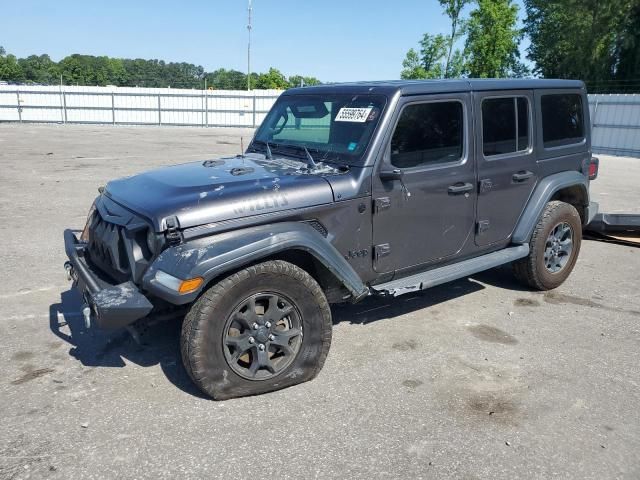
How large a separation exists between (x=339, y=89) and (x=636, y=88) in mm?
40395

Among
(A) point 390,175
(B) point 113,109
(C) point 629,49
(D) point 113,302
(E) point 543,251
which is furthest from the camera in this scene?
(C) point 629,49

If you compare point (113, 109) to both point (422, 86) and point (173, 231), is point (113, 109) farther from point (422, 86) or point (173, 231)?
point (173, 231)

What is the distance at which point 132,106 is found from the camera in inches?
1130

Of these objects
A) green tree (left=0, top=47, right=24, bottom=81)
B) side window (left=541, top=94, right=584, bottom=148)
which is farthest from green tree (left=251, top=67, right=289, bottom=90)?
side window (left=541, top=94, right=584, bottom=148)

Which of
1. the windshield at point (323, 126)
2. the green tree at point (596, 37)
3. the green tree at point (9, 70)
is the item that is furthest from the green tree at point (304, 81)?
the green tree at point (9, 70)

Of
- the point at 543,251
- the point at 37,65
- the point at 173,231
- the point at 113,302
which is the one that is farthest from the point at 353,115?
the point at 37,65

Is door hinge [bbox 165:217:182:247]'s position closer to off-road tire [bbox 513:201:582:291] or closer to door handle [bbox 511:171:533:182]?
door handle [bbox 511:171:533:182]

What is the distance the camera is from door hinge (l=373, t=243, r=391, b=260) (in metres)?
3.86

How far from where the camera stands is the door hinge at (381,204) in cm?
376

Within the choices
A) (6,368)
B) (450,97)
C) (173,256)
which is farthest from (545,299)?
(6,368)

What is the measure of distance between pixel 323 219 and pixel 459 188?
130 cm

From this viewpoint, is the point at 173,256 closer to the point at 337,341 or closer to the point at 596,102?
the point at 337,341

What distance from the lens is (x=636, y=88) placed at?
122ft

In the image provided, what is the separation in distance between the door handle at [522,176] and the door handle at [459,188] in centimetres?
62
